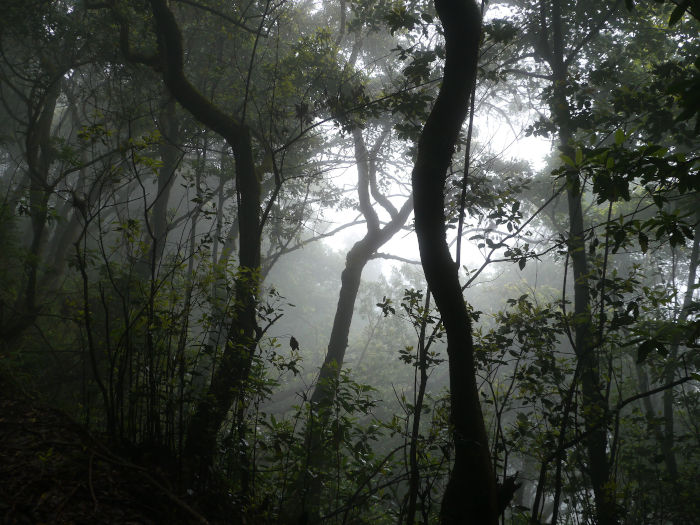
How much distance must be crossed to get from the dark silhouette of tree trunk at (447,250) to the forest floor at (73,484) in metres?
1.36

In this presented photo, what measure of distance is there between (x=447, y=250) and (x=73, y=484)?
2.44m

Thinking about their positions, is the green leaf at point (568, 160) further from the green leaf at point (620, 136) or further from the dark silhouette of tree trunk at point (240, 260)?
the dark silhouette of tree trunk at point (240, 260)

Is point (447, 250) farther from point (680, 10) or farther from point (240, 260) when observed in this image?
point (240, 260)

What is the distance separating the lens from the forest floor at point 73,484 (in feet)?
7.02

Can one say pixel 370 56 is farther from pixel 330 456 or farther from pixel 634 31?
pixel 330 456

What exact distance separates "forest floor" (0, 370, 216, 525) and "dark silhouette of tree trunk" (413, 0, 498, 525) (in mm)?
1362

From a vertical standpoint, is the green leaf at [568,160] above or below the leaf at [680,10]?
below

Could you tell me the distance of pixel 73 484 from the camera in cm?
234

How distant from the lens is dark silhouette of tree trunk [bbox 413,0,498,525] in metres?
2.09

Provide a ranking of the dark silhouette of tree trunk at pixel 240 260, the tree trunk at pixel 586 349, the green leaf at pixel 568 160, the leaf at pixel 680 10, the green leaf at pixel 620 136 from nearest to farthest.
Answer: the leaf at pixel 680 10
the green leaf at pixel 620 136
the green leaf at pixel 568 160
the dark silhouette of tree trunk at pixel 240 260
the tree trunk at pixel 586 349

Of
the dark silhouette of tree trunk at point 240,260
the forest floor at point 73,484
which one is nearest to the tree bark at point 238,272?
the dark silhouette of tree trunk at point 240,260

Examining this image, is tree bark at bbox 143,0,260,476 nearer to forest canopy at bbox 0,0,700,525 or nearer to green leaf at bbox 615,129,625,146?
forest canopy at bbox 0,0,700,525

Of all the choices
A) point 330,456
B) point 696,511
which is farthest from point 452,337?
point 696,511

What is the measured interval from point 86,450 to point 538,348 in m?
3.40
